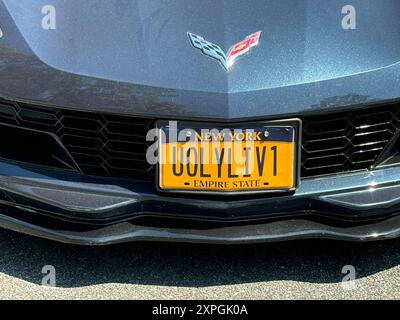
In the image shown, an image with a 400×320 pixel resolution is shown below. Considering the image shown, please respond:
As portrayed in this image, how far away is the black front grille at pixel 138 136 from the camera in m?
2.91

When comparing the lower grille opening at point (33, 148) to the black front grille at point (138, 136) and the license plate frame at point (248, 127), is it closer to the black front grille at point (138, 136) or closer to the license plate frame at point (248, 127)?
the black front grille at point (138, 136)

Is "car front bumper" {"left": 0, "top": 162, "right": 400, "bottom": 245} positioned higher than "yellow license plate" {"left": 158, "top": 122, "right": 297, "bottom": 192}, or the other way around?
"yellow license plate" {"left": 158, "top": 122, "right": 297, "bottom": 192}

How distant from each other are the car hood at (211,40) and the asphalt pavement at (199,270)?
0.75 meters

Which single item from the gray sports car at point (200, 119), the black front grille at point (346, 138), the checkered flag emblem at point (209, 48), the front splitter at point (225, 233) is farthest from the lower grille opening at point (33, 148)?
the black front grille at point (346, 138)

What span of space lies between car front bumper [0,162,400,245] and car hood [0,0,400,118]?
382 millimetres

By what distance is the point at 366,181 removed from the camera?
301cm

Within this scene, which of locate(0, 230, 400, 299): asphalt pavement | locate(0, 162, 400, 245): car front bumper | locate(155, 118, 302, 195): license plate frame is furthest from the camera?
locate(0, 230, 400, 299): asphalt pavement

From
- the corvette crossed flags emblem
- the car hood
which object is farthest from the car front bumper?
the corvette crossed flags emblem

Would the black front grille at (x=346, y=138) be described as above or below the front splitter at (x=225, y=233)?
above

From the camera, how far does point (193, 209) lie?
9.73 feet

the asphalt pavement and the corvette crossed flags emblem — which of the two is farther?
the asphalt pavement

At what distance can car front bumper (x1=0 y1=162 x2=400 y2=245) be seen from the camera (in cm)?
297

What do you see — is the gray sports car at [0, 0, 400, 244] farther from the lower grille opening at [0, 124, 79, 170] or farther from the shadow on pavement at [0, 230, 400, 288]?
the shadow on pavement at [0, 230, 400, 288]
